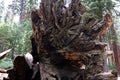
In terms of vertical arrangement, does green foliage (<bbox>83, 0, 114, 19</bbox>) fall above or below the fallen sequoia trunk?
above

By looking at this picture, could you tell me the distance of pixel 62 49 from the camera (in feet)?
6.77

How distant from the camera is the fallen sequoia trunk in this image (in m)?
2.08

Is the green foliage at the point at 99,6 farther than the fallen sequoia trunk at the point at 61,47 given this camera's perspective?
Yes

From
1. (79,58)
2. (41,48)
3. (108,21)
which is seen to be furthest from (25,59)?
(108,21)

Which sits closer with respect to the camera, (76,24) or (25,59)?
(25,59)

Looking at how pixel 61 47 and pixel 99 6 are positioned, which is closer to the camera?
pixel 61 47

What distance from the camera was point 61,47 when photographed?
6.81 ft

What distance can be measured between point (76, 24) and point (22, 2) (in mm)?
8203

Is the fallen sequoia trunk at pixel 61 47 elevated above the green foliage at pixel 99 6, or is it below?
below

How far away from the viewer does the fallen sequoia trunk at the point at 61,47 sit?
2076 mm

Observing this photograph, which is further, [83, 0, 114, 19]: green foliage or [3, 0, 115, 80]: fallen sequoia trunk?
[83, 0, 114, 19]: green foliage

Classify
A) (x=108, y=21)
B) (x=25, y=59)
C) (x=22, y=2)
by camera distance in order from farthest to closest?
(x=22, y=2), (x=108, y=21), (x=25, y=59)

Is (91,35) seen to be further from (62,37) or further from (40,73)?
(40,73)

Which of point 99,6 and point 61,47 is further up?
point 99,6
